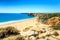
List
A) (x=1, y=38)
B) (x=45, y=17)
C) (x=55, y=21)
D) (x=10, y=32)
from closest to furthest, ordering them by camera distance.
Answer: (x=1, y=38) < (x=10, y=32) < (x=55, y=21) < (x=45, y=17)

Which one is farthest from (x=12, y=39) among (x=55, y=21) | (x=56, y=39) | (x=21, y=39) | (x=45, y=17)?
(x=45, y=17)

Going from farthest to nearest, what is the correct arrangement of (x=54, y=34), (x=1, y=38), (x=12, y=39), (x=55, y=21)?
(x=55, y=21) < (x=54, y=34) < (x=1, y=38) < (x=12, y=39)

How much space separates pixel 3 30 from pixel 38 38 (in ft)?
7.67

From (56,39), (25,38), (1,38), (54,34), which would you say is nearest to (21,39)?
(25,38)

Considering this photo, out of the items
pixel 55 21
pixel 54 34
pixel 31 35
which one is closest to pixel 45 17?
pixel 55 21

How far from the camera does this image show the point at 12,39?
36.4 feet

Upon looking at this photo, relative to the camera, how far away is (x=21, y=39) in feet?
37.5

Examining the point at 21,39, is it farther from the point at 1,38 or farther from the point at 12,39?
the point at 1,38

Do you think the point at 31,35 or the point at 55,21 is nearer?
the point at 31,35

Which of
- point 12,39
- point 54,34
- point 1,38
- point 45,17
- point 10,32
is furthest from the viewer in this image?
point 45,17

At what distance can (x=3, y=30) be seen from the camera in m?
12.4

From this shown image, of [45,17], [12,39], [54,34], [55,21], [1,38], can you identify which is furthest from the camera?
[45,17]

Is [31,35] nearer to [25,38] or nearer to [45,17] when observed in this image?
[25,38]

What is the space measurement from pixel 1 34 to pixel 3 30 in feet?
1.45
